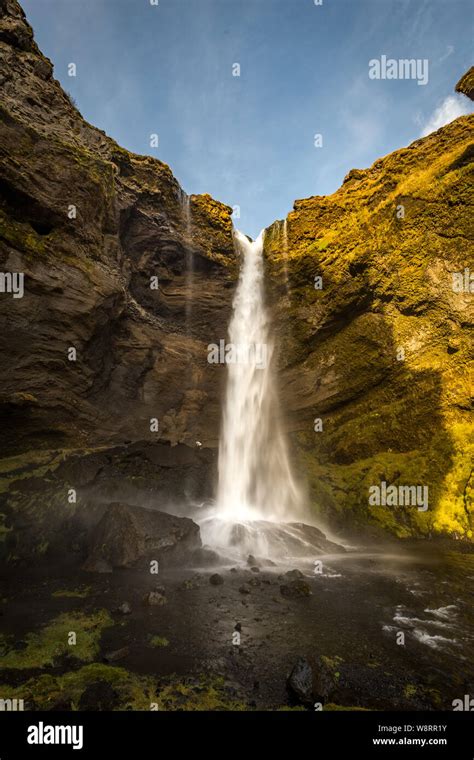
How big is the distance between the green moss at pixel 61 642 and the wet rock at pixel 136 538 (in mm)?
4089

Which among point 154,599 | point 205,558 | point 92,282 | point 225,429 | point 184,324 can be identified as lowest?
point 205,558

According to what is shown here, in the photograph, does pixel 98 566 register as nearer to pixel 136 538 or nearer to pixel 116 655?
pixel 136 538

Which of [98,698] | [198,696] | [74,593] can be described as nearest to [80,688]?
[98,698]

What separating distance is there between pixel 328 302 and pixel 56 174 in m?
18.2

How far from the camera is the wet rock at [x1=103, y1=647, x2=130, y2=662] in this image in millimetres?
7399

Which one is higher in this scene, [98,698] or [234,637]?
[98,698]

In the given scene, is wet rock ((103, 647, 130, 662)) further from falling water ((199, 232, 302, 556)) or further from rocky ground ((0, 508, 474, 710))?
falling water ((199, 232, 302, 556))

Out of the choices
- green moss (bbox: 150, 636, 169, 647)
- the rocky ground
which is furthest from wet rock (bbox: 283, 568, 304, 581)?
green moss (bbox: 150, 636, 169, 647)

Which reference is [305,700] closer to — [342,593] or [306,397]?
[342,593]

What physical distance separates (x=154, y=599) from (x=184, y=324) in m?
20.8

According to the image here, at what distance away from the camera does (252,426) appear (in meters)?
27.4

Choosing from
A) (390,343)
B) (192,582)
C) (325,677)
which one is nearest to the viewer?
(325,677)

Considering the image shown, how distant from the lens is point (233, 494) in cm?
2497

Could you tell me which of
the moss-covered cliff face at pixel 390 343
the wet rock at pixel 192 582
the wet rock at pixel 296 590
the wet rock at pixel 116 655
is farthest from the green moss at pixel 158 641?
the moss-covered cliff face at pixel 390 343
